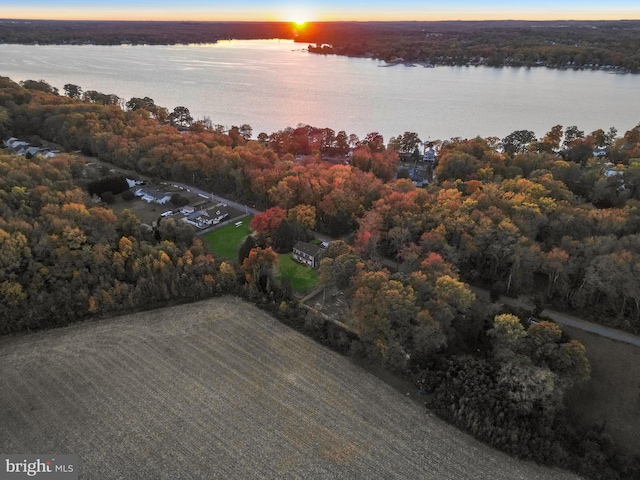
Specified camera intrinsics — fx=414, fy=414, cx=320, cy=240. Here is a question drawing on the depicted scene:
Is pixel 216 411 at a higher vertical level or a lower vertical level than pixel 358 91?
lower

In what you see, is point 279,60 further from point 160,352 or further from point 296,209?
point 160,352

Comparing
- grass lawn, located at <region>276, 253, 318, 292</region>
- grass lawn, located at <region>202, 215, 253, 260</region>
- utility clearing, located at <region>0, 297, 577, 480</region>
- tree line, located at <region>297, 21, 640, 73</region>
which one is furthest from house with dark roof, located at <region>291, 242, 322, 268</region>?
tree line, located at <region>297, 21, 640, 73</region>

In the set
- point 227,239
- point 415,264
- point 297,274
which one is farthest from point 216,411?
point 227,239

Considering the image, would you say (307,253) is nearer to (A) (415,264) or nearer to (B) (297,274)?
(B) (297,274)

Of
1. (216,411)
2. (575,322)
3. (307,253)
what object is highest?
(307,253)

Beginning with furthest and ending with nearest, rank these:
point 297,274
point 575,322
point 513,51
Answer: point 513,51 < point 297,274 < point 575,322

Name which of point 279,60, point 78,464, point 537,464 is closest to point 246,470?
point 78,464
